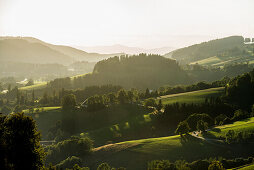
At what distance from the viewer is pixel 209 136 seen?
106125 millimetres

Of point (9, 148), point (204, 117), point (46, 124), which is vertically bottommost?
point (46, 124)

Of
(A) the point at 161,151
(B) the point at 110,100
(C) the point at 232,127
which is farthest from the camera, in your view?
(B) the point at 110,100

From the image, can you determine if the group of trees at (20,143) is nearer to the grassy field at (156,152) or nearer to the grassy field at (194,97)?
the grassy field at (156,152)

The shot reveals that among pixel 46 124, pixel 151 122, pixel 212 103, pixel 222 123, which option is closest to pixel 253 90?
pixel 212 103

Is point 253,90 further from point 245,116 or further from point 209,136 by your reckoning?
point 209,136

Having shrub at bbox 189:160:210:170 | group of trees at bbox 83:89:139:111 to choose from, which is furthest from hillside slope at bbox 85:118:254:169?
group of trees at bbox 83:89:139:111

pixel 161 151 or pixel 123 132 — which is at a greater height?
pixel 161 151

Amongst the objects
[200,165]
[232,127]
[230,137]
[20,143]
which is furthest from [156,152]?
[20,143]

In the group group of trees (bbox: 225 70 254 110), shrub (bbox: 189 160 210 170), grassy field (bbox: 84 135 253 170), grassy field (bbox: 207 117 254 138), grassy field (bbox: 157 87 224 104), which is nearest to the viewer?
shrub (bbox: 189 160 210 170)

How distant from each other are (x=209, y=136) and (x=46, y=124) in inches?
4582

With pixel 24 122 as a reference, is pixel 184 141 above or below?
below

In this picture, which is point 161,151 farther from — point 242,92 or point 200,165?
point 242,92

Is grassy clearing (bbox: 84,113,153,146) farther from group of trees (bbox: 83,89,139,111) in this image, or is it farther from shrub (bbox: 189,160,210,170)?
shrub (bbox: 189,160,210,170)

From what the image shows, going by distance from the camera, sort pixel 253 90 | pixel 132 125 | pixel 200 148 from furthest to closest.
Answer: pixel 253 90, pixel 132 125, pixel 200 148
